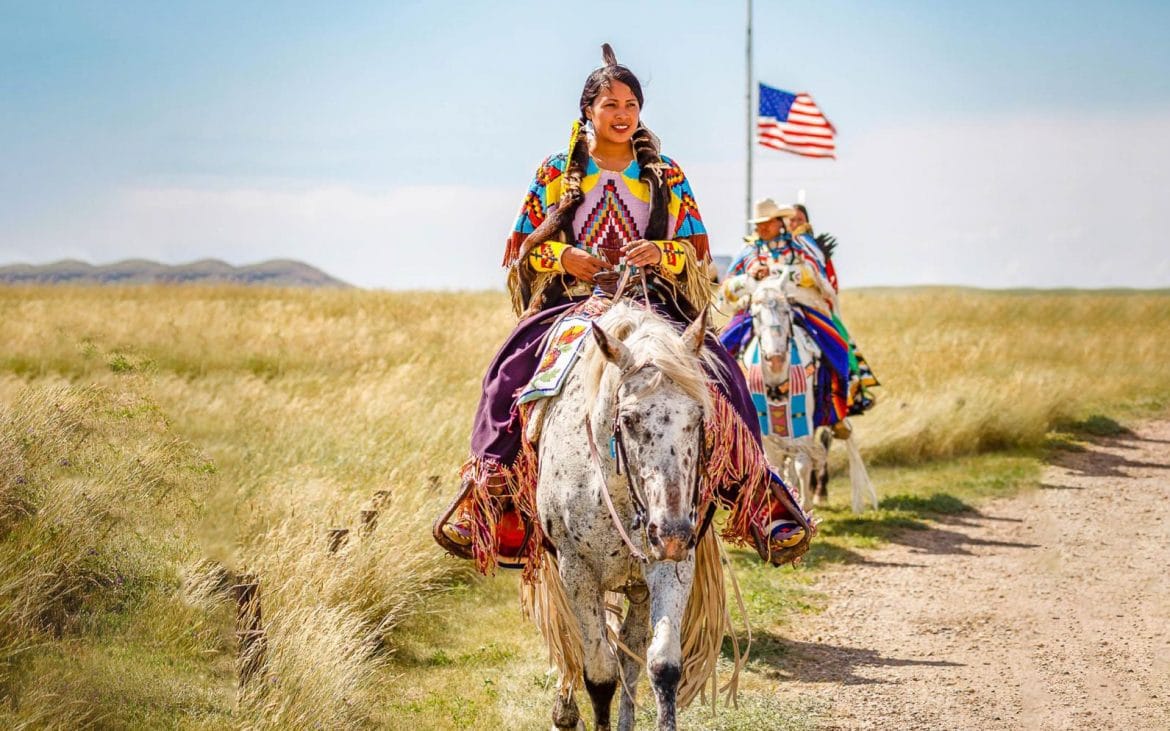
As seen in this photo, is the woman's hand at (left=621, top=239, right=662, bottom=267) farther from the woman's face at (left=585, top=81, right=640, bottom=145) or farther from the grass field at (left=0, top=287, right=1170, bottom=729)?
the grass field at (left=0, top=287, right=1170, bottom=729)

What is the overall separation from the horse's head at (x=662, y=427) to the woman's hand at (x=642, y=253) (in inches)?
30.5

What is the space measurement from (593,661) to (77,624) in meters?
2.30

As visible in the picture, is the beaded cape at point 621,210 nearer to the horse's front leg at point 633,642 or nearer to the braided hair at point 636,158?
the braided hair at point 636,158

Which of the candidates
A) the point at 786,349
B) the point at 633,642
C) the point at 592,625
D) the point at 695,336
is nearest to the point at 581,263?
the point at 695,336

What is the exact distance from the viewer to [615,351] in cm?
394

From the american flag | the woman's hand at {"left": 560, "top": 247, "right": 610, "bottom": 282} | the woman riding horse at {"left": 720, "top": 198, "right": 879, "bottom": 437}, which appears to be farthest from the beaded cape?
the american flag

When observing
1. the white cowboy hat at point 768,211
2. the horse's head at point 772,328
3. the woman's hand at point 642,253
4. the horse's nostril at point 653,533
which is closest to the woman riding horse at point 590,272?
the woman's hand at point 642,253

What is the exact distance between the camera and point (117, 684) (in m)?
4.76

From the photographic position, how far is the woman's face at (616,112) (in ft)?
16.3

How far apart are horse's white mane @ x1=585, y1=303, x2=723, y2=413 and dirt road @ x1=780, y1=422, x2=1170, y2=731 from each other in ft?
8.61

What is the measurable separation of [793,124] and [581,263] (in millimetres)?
11330

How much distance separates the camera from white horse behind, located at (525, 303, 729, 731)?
12.4ft

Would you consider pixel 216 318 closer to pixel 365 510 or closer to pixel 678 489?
pixel 365 510

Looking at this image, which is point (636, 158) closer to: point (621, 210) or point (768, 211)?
point (621, 210)
